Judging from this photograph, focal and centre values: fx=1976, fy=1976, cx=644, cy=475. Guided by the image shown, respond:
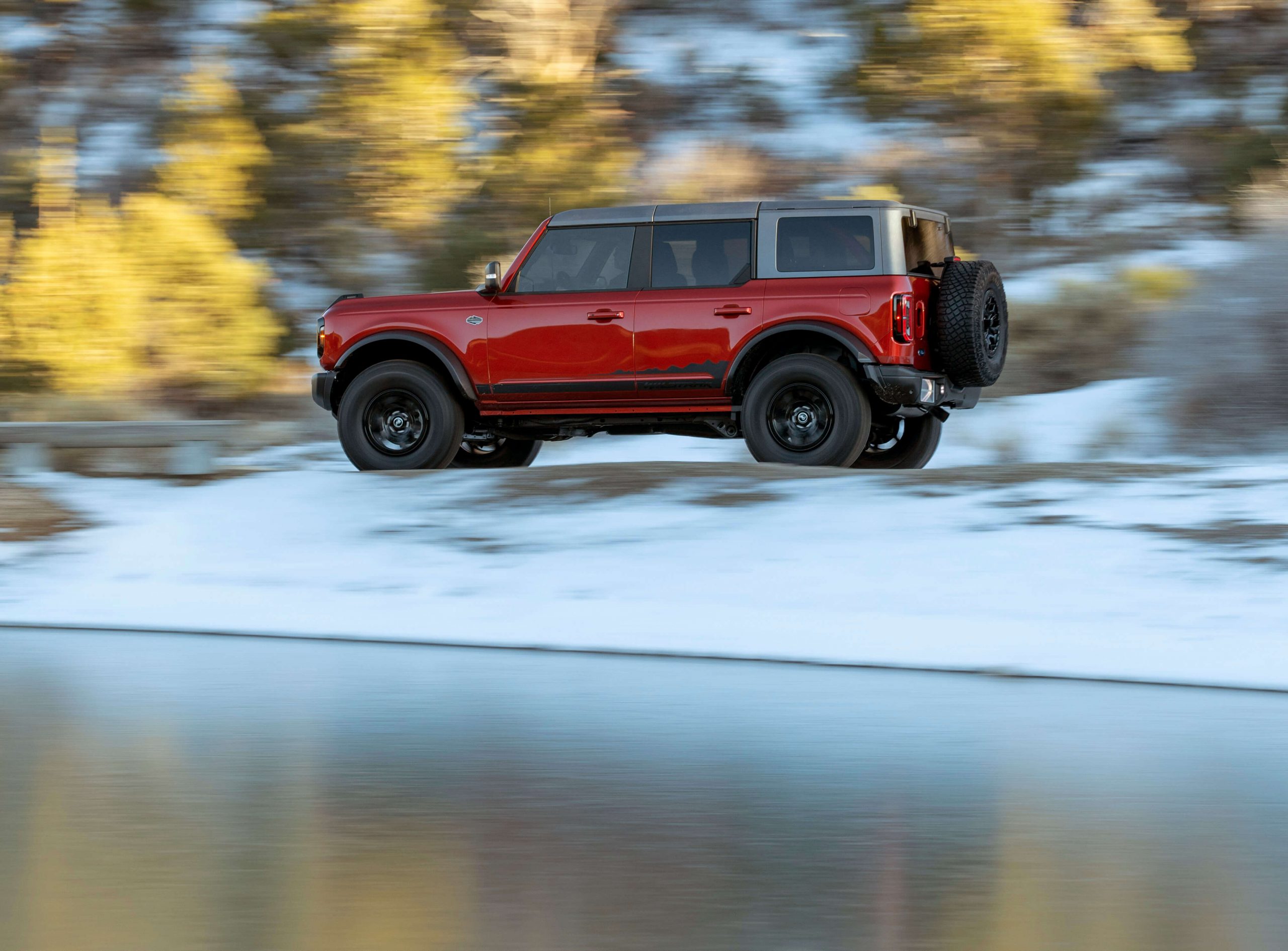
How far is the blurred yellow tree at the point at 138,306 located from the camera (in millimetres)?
24141

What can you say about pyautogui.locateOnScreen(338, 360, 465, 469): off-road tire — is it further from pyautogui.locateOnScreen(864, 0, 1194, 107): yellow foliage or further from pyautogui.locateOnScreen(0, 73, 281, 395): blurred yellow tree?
pyautogui.locateOnScreen(864, 0, 1194, 107): yellow foliage

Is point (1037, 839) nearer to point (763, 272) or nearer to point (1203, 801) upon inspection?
point (1203, 801)

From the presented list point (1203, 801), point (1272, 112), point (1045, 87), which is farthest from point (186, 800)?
point (1272, 112)

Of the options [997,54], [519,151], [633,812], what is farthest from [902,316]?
[997,54]

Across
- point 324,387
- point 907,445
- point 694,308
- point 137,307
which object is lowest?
point 907,445

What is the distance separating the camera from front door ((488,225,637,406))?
13.6m

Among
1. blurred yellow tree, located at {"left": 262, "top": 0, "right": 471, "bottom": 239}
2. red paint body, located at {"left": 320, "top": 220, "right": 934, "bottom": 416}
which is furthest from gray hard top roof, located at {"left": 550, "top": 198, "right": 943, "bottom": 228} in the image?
blurred yellow tree, located at {"left": 262, "top": 0, "right": 471, "bottom": 239}

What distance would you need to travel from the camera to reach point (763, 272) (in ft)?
44.0

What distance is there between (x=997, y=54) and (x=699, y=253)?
54.9 ft

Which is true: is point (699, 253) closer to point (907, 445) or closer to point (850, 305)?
point (850, 305)

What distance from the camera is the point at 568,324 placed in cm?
1371

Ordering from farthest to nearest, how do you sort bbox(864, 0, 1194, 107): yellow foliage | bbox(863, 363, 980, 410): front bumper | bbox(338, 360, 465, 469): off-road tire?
1. bbox(864, 0, 1194, 107): yellow foliage
2. bbox(338, 360, 465, 469): off-road tire
3. bbox(863, 363, 980, 410): front bumper

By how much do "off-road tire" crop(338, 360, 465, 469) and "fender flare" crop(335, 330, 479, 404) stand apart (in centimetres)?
17

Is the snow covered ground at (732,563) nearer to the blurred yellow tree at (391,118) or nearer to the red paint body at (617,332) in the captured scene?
the red paint body at (617,332)
